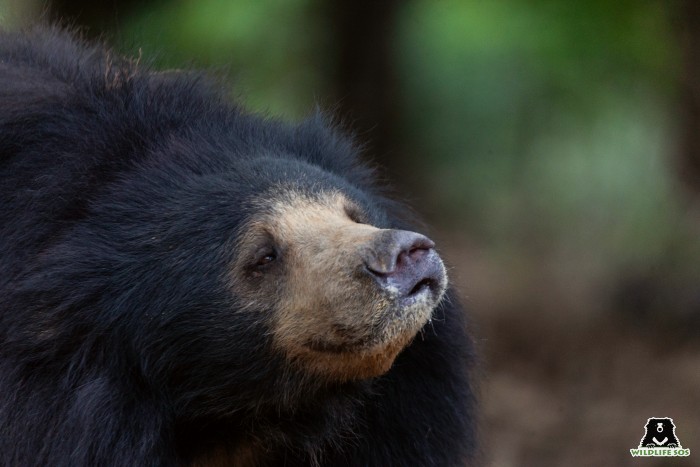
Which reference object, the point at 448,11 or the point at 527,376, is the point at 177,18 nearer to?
the point at 448,11

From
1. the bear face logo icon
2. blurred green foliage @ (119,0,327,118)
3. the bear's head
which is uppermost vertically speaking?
the bear's head

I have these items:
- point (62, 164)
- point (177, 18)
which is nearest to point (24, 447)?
point (62, 164)

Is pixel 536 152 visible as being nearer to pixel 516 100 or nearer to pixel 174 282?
pixel 516 100

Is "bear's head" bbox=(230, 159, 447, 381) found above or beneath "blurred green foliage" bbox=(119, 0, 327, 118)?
above

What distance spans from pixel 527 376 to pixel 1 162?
5.67 m

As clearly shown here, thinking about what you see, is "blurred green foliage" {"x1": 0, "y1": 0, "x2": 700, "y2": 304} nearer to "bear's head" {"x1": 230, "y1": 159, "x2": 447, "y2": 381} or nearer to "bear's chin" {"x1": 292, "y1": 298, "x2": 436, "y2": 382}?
"bear's head" {"x1": 230, "y1": 159, "x2": 447, "y2": 381}

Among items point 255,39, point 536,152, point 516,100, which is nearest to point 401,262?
point 255,39

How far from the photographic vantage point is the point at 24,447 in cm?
412

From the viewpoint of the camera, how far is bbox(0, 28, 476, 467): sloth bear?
411cm

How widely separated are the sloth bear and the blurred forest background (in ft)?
6.61

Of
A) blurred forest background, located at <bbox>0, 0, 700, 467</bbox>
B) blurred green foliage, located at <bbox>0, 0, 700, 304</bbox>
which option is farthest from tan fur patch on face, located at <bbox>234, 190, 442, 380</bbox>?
blurred green foliage, located at <bbox>0, 0, 700, 304</bbox>

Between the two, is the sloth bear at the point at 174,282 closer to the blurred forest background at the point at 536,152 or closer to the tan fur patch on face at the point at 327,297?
the tan fur patch on face at the point at 327,297

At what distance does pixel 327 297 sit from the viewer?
4.09m

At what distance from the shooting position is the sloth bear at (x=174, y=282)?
4105 millimetres
